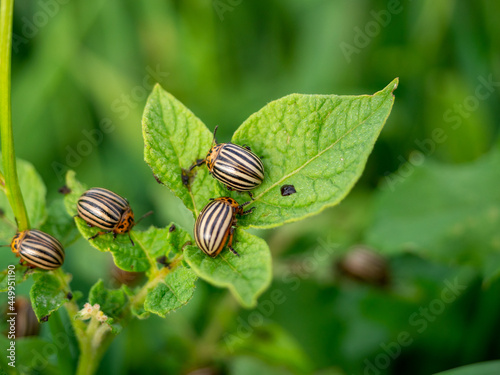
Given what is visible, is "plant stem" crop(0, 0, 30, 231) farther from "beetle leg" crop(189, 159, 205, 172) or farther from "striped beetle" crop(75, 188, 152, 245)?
"beetle leg" crop(189, 159, 205, 172)

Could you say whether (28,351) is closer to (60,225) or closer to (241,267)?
(60,225)

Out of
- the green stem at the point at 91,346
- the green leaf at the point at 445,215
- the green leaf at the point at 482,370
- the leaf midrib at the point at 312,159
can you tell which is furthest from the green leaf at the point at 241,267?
the green leaf at the point at 445,215

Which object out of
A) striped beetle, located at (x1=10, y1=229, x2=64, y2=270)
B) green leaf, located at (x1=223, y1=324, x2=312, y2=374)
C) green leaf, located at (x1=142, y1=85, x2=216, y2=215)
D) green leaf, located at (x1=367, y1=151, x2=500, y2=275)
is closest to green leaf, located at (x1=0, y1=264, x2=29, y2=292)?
striped beetle, located at (x1=10, y1=229, x2=64, y2=270)

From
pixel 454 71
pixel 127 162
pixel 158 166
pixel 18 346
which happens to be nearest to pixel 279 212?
pixel 158 166

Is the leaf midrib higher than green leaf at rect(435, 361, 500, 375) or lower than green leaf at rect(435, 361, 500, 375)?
higher

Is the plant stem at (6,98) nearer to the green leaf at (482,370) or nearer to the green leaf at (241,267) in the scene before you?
the green leaf at (241,267)
